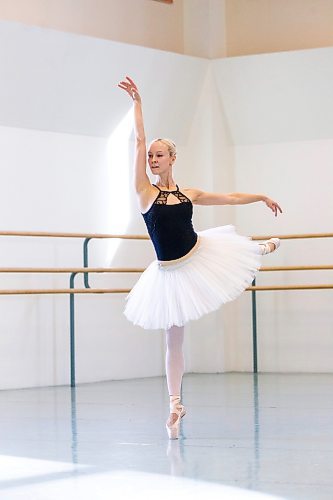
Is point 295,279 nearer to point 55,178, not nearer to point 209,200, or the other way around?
point 55,178

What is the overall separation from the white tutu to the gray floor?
0.50 meters

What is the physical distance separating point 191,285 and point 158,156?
560 millimetres

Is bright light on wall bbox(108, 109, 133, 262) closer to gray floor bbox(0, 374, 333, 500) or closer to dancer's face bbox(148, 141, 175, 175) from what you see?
gray floor bbox(0, 374, 333, 500)

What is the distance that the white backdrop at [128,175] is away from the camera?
23.8 ft

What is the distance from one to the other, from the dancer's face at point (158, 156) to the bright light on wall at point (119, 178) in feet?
10.5

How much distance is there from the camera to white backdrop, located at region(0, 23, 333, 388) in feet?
23.8

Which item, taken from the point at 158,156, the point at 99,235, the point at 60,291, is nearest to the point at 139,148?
the point at 158,156

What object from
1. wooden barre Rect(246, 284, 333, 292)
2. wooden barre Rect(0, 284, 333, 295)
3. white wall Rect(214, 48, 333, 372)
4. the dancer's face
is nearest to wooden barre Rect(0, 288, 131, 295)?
Answer: wooden barre Rect(0, 284, 333, 295)

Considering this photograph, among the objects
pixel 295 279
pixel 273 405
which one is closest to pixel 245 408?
pixel 273 405

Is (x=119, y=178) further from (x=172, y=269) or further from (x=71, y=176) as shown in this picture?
(x=172, y=269)

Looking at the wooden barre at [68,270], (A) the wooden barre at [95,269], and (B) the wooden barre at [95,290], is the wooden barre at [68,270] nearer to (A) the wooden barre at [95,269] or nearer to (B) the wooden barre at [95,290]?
(A) the wooden barre at [95,269]

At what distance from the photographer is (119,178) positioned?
26.3 feet

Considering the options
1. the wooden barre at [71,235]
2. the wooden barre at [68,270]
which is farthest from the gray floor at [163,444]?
the wooden barre at [71,235]

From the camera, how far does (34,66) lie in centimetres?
712
